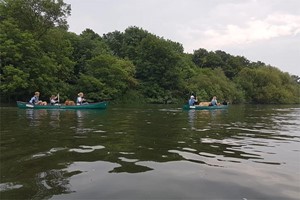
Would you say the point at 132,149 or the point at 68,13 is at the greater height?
the point at 68,13


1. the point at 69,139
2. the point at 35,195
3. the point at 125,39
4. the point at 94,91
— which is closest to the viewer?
the point at 35,195

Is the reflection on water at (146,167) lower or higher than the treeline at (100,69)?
lower

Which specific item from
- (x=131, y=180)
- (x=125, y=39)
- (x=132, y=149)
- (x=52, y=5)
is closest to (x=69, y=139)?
(x=132, y=149)

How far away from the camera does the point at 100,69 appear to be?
170 feet

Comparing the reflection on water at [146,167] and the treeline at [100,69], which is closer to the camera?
the reflection on water at [146,167]

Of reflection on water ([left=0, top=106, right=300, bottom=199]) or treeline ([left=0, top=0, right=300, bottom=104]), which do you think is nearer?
reflection on water ([left=0, top=106, right=300, bottom=199])

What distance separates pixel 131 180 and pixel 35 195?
1.72 metres

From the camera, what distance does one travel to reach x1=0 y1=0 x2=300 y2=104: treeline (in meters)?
41.8

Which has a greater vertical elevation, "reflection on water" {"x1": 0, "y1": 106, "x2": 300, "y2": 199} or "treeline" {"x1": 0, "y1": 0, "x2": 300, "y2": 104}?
"treeline" {"x1": 0, "y1": 0, "x2": 300, "y2": 104}

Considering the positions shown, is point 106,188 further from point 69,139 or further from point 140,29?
point 140,29

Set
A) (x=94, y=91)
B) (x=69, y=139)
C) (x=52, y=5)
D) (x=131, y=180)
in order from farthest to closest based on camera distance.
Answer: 1. (x=94, y=91)
2. (x=52, y=5)
3. (x=69, y=139)
4. (x=131, y=180)

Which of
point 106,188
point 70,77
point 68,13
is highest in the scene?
point 68,13

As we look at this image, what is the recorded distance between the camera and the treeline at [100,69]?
41.8m

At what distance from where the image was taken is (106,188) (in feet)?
18.2
